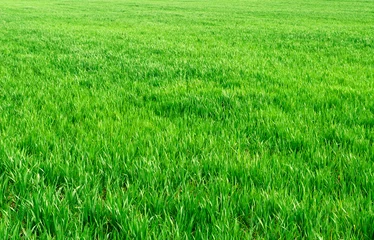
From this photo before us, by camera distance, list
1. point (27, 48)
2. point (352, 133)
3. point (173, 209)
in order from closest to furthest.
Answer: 1. point (173, 209)
2. point (352, 133)
3. point (27, 48)

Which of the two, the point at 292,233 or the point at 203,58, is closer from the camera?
the point at 292,233

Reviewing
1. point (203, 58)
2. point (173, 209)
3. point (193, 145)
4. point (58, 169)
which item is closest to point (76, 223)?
point (173, 209)

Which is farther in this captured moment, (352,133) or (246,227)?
(352,133)

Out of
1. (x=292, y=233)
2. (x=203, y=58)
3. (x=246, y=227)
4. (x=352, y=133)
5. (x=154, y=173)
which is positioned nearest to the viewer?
(x=292, y=233)

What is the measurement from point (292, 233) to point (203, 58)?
685cm

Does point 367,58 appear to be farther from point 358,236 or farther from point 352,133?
point 358,236

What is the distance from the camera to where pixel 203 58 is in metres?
8.33

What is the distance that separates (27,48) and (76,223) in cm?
893

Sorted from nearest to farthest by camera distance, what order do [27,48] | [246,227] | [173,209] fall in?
1. [246,227]
2. [173,209]
3. [27,48]

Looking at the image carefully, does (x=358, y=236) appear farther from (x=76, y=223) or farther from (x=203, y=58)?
(x=203, y=58)

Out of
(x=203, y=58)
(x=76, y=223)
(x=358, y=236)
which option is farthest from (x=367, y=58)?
(x=76, y=223)

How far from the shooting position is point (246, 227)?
75.8 inches

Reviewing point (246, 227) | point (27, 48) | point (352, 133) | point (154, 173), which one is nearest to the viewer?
point (246, 227)

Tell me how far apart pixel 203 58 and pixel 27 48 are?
4.96 metres
